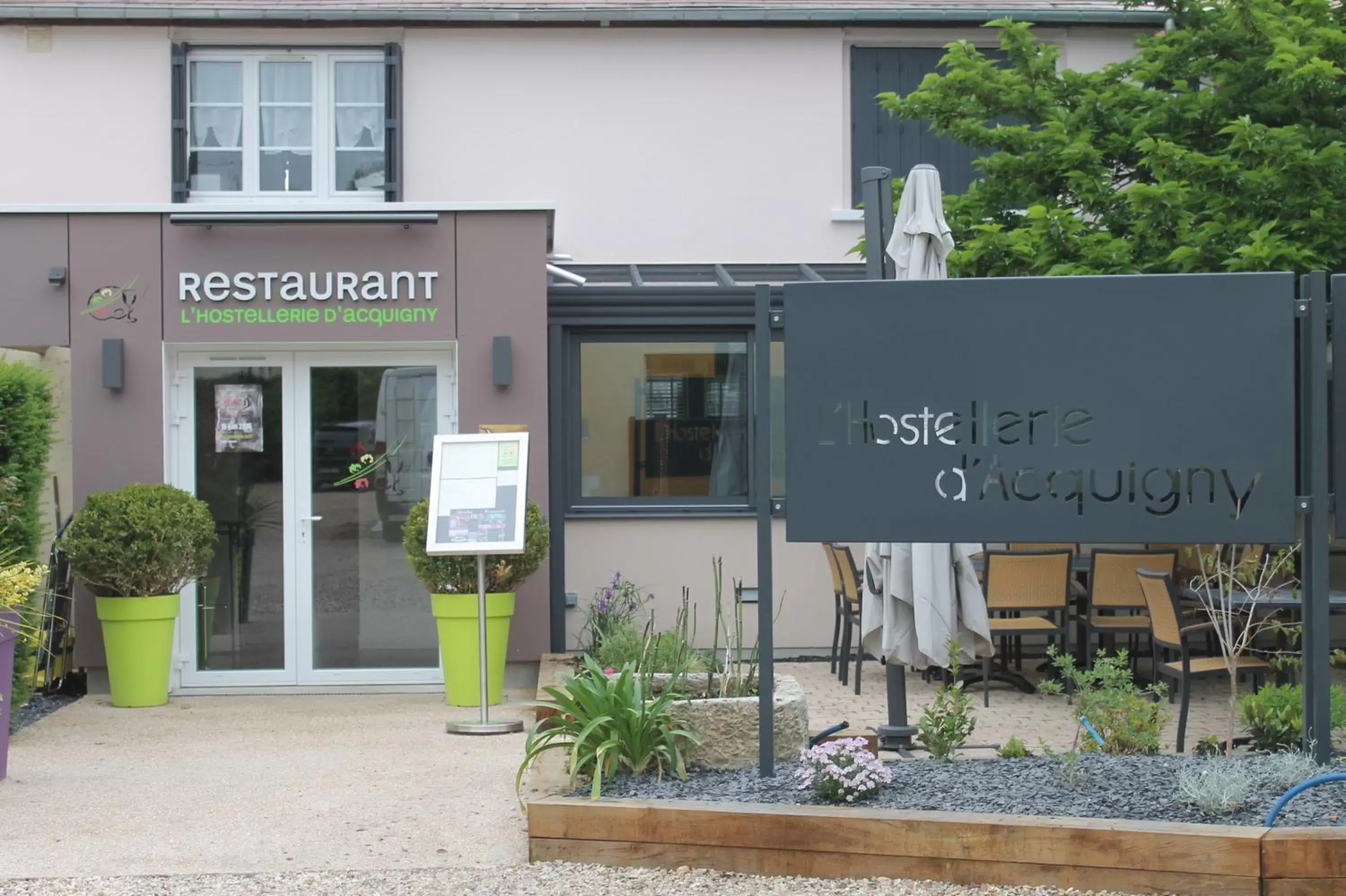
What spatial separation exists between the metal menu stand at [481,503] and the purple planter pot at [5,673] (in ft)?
7.80

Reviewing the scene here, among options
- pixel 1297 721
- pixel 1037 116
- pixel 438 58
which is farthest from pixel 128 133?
pixel 1297 721

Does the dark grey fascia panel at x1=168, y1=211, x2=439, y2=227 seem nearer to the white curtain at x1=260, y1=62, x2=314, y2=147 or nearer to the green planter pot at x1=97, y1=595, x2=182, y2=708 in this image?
the green planter pot at x1=97, y1=595, x2=182, y2=708

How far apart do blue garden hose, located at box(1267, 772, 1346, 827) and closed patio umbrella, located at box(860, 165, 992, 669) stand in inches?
76.0

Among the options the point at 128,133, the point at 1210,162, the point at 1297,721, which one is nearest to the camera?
the point at 1297,721

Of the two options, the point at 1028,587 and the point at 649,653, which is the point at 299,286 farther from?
the point at 1028,587

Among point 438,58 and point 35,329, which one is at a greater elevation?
point 438,58

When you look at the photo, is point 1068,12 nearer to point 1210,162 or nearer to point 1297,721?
point 1210,162

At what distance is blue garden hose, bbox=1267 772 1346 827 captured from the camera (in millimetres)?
5191

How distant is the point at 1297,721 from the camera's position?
21.0 feet

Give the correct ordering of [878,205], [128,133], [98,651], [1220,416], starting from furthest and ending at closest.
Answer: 1. [128,133]
2. [98,651]
3. [878,205]
4. [1220,416]

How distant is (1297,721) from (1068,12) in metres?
8.62

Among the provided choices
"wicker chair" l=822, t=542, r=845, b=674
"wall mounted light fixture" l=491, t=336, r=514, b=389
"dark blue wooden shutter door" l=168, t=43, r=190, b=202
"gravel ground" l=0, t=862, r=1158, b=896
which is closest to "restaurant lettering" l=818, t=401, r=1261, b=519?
"gravel ground" l=0, t=862, r=1158, b=896

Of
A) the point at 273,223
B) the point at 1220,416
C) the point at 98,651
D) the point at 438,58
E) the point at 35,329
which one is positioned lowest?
the point at 98,651

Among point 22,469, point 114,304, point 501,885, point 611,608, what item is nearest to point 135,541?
point 22,469
